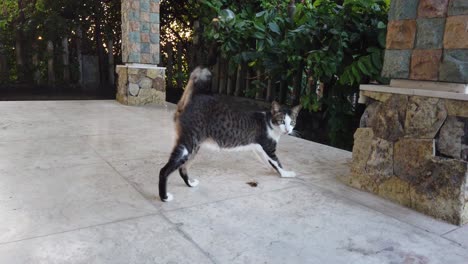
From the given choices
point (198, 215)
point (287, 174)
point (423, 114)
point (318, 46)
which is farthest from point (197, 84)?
point (318, 46)

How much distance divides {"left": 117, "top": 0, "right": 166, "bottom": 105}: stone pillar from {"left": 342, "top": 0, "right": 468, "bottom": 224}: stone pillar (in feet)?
14.0

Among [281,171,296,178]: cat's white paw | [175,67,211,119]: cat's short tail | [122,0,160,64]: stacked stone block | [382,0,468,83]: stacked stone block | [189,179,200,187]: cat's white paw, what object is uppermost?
[122,0,160,64]: stacked stone block

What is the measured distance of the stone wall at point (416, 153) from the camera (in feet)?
6.24

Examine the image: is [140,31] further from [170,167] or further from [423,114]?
[423,114]

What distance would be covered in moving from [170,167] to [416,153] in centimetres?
142

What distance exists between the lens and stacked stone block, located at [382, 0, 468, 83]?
1.83 meters

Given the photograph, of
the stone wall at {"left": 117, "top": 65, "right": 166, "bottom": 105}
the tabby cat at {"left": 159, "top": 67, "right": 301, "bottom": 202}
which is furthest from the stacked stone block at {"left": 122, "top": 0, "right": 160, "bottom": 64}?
the tabby cat at {"left": 159, "top": 67, "right": 301, "bottom": 202}

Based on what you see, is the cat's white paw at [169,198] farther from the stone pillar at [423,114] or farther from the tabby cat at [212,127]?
the stone pillar at [423,114]

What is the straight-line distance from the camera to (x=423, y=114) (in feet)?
Answer: 6.68

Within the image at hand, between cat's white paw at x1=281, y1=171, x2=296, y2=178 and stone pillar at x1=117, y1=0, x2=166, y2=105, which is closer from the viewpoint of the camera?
cat's white paw at x1=281, y1=171, x2=296, y2=178

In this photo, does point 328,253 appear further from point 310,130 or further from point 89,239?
point 310,130

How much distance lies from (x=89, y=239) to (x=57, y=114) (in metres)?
3.64

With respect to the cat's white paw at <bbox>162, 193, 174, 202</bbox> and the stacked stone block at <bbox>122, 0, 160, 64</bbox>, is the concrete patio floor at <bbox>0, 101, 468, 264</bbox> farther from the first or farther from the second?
the stacked stone block at <bbox>122, 0, 160, 64</bbox>

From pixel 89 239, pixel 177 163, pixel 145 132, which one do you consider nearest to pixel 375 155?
pixel 177 163
